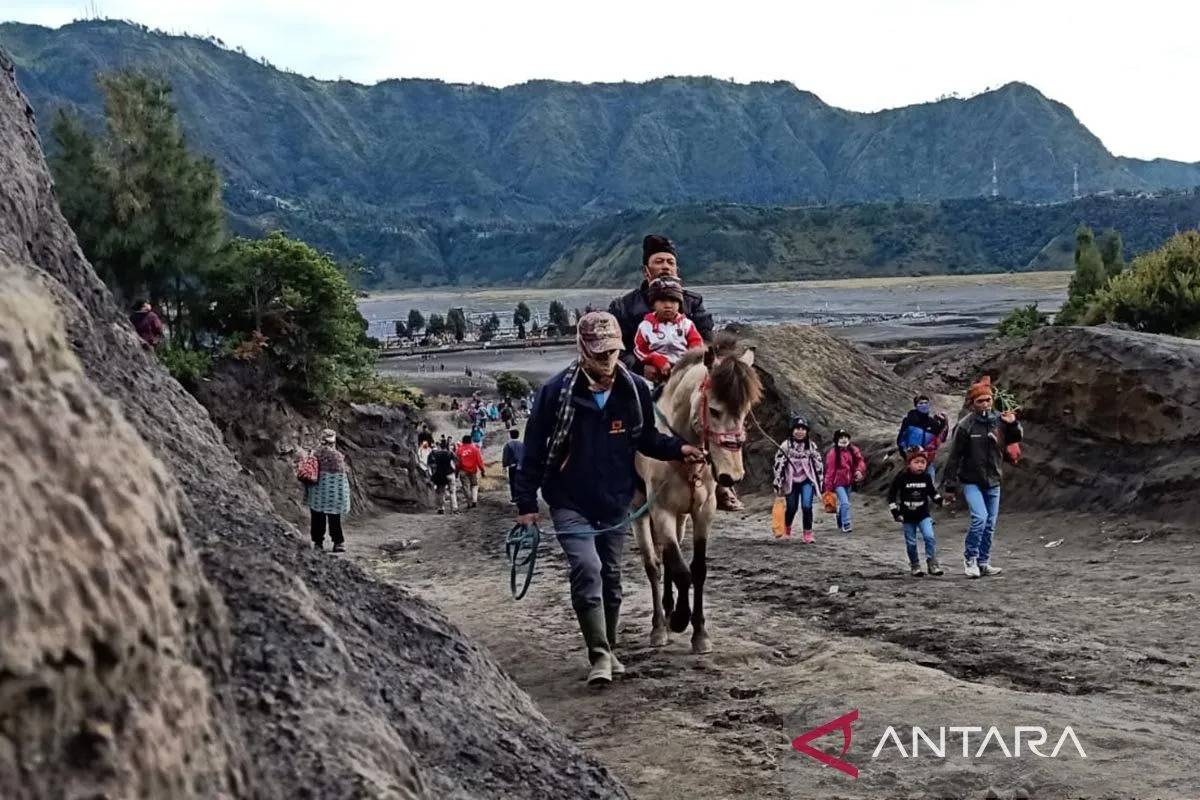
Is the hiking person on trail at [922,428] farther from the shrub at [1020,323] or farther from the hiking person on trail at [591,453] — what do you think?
the shrub at [1020,323]

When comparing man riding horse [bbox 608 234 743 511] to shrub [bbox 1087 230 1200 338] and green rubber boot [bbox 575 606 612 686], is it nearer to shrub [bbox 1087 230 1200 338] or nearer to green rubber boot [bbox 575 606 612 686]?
green rubber boot [bbox 575 606 612 686]

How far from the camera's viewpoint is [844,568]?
11508 millimetres

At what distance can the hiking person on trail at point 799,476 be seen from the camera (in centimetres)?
1434

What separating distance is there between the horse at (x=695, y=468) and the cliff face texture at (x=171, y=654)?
3235mm

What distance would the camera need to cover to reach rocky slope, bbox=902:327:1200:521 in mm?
12844

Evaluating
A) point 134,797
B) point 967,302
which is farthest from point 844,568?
point 967,302

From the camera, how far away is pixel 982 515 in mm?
10969

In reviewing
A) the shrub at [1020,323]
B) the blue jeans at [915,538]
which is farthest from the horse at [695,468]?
the shrub at [1020,323]

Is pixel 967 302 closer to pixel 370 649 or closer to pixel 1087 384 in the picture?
pixel 1087 384

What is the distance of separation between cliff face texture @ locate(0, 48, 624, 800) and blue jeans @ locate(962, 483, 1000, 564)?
7281mm

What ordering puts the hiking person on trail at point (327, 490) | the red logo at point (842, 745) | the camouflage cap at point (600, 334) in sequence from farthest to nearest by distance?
the hiking person on trail at point (327, 490)
the camouflage cap at point (600, 334)
the red logo at point (842, 745)

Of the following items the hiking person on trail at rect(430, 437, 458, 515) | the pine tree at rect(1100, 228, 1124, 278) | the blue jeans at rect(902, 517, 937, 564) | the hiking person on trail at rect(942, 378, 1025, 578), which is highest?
the pine tree at rect(1100, 228, 1124, 278)

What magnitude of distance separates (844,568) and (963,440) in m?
1.75

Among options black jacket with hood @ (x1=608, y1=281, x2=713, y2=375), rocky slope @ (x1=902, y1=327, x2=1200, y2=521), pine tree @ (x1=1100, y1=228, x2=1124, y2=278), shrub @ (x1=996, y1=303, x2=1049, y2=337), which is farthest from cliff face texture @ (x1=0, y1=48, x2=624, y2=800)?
pine tree @ (x1=1100, y1=228, x2=1124, y2=278)
